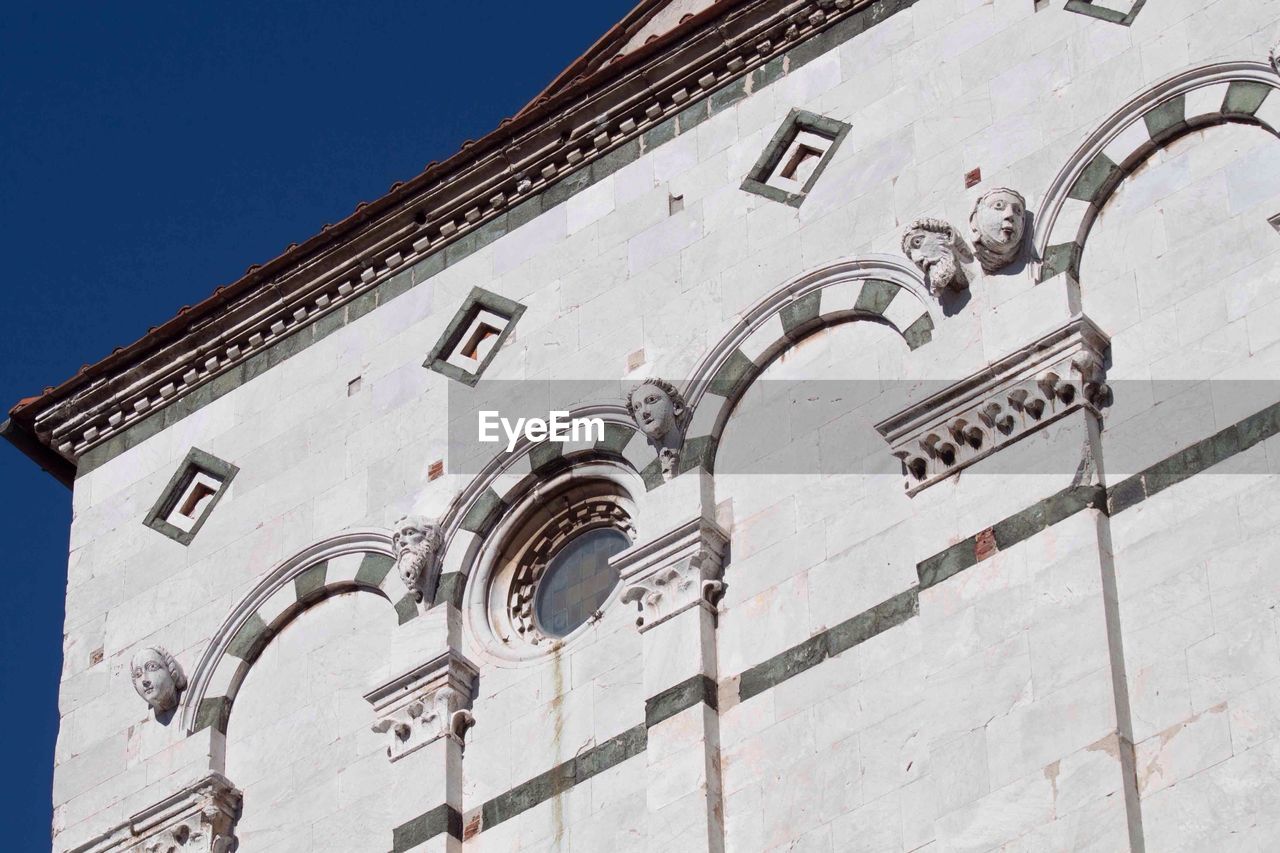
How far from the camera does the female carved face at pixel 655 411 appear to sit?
15578 mm

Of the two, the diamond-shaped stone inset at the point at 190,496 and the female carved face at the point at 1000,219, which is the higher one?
the diamond-shaped stone inset at the point at 190,496

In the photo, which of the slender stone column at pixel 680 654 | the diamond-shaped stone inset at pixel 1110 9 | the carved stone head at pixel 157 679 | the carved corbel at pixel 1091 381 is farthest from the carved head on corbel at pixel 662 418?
the carved stone head at pixel 157 679

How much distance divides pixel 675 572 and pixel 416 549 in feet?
5.28

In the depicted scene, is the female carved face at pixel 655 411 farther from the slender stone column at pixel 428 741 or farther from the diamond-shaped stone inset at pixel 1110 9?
the diamond-shaped stone inset at pixel 1110 9

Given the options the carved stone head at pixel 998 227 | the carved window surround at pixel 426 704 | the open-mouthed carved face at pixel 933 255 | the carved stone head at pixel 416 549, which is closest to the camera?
the carved stone head at pixel 998 227

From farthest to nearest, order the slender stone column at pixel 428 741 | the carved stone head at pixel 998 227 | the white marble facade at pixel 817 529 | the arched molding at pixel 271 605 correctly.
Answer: the arched molding at pixel 271 605, the slender stone column at pixel 428 741, the carved stone head at pixel 998 227, the white marble facade at pixel 817 529

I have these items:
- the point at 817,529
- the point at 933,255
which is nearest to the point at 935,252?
the point at 933,255

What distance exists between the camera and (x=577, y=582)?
1595cm

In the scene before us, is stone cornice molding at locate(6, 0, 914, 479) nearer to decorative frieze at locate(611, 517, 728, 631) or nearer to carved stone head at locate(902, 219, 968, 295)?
carved stone head at locate(902, 219, 968, 295)

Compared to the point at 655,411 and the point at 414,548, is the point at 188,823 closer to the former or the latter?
the point at 414,548

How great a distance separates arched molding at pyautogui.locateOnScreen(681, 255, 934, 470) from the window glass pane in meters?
0.70

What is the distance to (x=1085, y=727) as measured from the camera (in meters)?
13.0

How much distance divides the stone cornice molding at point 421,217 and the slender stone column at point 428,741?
2625 mm

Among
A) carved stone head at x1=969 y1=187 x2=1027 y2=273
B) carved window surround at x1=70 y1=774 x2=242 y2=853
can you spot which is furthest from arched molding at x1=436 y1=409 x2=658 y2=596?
carved stone head at x1=969 y1=187 x2=1027 y2=273
